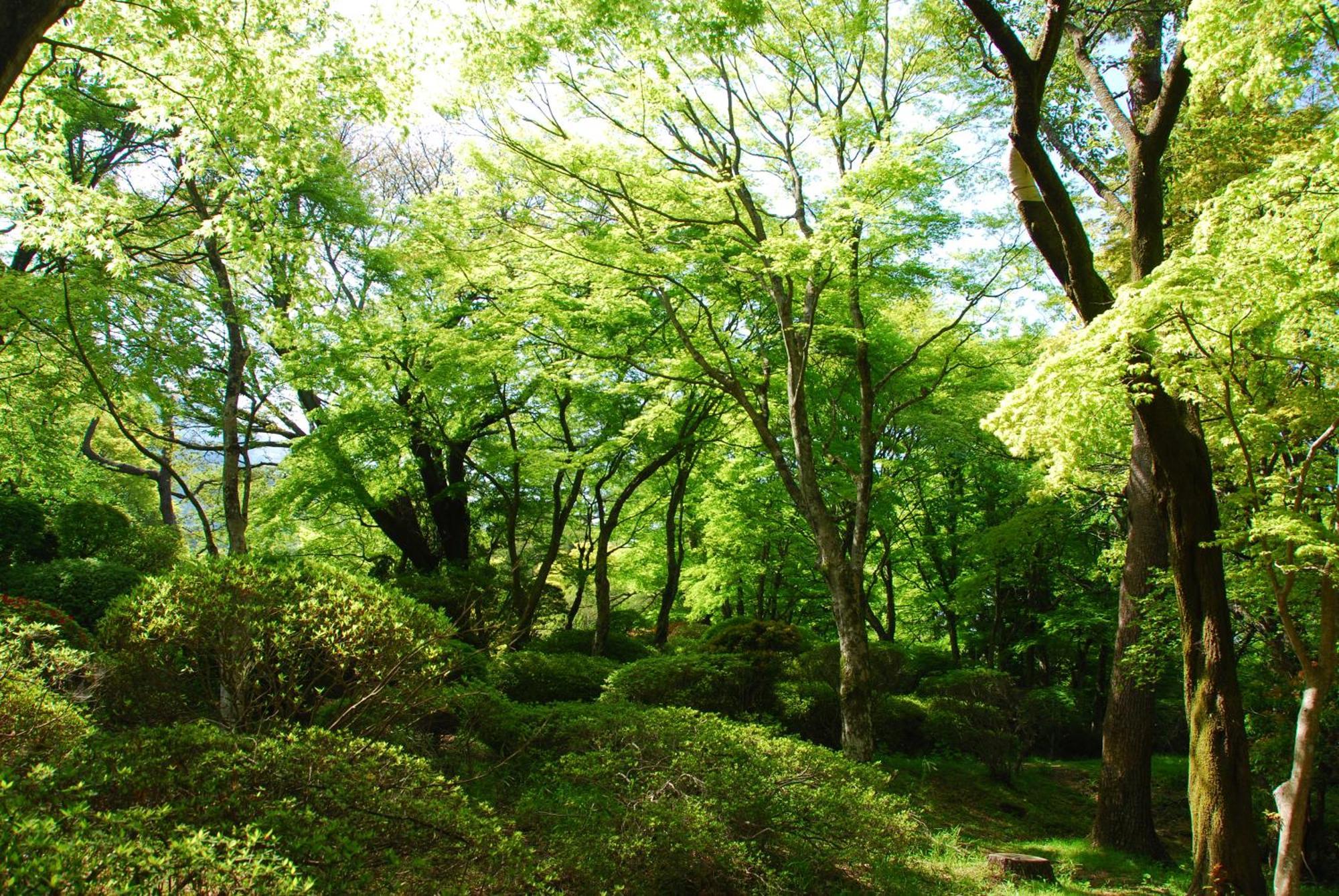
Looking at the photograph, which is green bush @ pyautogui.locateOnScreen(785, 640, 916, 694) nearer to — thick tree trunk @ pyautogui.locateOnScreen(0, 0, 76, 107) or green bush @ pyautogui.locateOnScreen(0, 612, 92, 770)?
green bush @ pyautogui.locateOnScreen(0, 612, 92, 770)

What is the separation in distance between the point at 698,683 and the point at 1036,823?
A: 4.66m

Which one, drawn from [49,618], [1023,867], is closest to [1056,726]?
[1023,867]

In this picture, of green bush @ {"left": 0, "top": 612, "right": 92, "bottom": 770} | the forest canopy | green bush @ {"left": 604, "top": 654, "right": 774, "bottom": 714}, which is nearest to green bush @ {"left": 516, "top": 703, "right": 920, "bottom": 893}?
the forest canopy

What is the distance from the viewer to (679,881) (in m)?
4.51

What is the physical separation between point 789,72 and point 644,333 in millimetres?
4021

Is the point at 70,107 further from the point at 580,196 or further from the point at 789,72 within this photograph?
the point at 789,72

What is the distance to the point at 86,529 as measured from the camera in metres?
10.6

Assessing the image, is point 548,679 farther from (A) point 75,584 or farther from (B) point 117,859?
(B) point 117,859

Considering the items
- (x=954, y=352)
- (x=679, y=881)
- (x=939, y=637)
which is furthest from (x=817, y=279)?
(x=939, y=637)

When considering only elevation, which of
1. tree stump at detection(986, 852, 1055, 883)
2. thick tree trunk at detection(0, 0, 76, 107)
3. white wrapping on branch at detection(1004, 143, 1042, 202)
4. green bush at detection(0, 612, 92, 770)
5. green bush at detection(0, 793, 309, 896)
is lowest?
tree stump at detection(986, 852, 1055, 883)

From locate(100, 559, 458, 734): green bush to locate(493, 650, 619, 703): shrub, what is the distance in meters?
4.54

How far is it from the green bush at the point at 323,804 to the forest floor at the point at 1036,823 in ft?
10.4

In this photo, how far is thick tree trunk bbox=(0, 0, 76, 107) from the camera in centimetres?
253

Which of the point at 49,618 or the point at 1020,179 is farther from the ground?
the point at 1020,179
